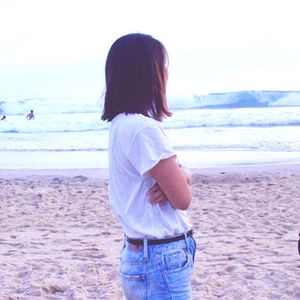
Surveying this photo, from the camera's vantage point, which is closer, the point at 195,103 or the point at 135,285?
the point at 135,285

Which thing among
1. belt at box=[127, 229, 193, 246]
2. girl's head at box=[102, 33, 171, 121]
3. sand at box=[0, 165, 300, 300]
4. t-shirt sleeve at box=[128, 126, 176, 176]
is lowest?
sand at box=[0, 165, 300, 300]

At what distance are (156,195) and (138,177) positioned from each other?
0.09 meters

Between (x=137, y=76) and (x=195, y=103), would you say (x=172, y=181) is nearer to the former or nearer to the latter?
(x=137, y=76)

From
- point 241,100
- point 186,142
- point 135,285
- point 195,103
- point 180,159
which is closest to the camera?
point 135,285

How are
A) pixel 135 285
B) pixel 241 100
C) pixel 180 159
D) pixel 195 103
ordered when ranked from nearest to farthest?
pixel 135 285 < pixel 180 159 < pixel 241 100 < pixel 195 103

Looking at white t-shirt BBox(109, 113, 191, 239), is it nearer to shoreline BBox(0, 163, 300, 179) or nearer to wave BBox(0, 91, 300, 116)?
shoreline BBox(0, 163, 300, 179)

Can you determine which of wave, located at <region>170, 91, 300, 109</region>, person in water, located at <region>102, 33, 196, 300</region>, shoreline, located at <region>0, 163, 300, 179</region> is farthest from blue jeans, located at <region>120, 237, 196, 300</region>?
wave, located at <region>170, 91, 300, 109</region>

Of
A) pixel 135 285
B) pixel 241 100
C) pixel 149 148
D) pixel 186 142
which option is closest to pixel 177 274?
pixel 135 285

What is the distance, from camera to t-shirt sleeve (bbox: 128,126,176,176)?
178 centimetres

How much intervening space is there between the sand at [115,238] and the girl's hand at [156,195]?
2527 mm

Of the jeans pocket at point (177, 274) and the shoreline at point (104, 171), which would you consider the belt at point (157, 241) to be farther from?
the shoreline at point (104, 171)

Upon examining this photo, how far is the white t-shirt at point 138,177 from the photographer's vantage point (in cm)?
180

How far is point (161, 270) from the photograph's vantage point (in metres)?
1.87

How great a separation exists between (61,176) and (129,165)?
982 cm
